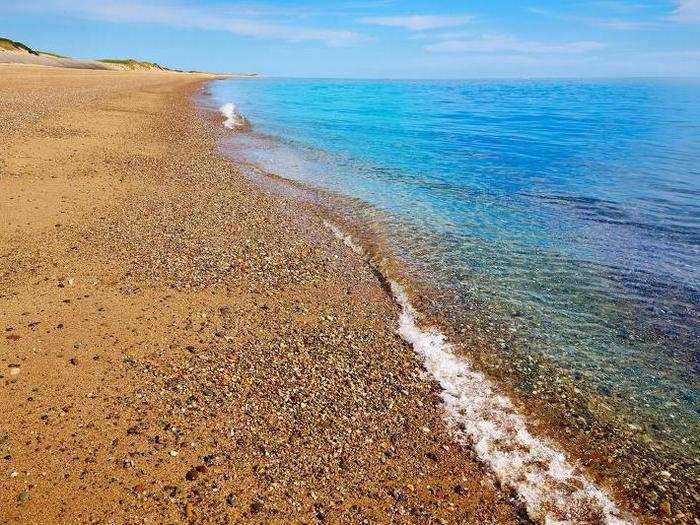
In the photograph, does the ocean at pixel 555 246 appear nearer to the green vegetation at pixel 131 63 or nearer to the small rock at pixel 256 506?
the small rock at pixel 256 506

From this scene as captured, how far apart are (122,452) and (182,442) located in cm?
69

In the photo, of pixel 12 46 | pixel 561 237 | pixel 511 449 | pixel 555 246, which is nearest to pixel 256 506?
pixel 511 449

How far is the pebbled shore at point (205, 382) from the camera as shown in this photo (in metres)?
5.55

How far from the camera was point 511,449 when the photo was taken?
6695mm

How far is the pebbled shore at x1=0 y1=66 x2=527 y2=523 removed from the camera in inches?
219

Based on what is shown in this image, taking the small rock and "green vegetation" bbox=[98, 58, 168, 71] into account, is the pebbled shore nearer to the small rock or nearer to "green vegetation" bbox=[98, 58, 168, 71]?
the small rock

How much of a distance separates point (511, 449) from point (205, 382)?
175 inches

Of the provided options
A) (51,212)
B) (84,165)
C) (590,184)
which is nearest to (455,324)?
(51,212)

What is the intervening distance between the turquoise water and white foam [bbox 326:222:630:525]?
5.51 ft

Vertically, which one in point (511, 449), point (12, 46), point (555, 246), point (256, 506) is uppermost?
point (12, 46)

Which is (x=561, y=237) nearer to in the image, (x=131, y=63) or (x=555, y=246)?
(x=555, y=246)

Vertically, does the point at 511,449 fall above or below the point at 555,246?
below

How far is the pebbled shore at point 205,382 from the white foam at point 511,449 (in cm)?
30

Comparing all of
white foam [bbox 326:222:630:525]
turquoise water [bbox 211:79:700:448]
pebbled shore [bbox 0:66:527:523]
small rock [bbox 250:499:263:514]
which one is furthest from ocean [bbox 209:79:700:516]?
small rock [bbox 250:499:263:514]
